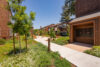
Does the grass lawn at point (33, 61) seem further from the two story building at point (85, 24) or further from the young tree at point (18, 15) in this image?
the two story building at point (85, 24)

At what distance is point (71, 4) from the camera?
1869cm

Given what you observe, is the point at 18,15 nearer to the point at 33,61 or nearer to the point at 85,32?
the point at 33,61

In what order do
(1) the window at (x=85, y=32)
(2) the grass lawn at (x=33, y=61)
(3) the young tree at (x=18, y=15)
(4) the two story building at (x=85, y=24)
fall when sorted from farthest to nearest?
(1) the window at (x=85, y=32), (4) the two story building at (x=85, y=24), (3) the young tree at (x=18, y=15), (2) the grass lawn at (x=33, y=61)

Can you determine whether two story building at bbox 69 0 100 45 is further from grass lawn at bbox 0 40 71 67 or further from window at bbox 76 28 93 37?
grass lawn at bbox 0 40 71 67

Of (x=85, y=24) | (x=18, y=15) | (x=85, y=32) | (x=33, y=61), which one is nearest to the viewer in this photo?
(x=33, y=61)

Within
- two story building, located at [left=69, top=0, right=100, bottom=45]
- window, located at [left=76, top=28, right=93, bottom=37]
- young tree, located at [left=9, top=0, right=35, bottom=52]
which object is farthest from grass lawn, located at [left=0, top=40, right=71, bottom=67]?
window, located at [left=76, top=28, right=93, bottom=37]

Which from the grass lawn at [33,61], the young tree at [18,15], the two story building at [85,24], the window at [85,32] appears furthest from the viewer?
the window at [85,32]

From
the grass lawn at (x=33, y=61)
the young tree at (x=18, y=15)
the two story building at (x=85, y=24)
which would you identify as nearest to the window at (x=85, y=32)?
the two story building at (x=85, y=24)

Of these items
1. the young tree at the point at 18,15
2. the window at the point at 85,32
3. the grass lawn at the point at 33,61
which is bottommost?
the grass lawn at the point at 33,61

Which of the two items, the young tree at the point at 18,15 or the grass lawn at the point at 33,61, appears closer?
the grass lawn at the point at 33,61

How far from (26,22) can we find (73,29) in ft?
26.7

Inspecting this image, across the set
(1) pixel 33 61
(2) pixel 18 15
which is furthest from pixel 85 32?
(2) pixel 18 15

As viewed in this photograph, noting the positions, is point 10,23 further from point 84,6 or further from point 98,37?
point 84,6

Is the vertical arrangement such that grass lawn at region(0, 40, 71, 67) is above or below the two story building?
below
